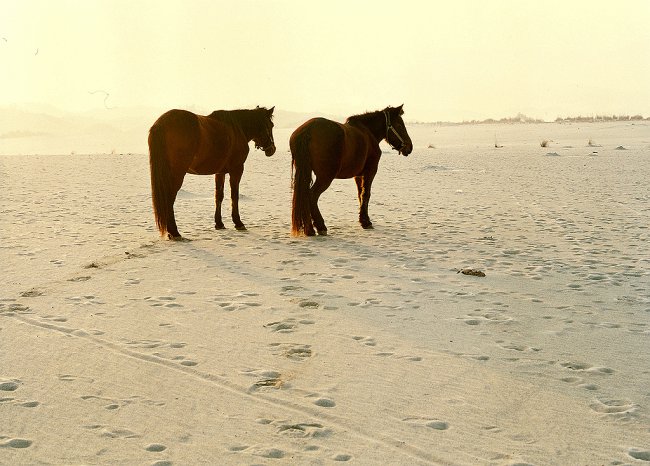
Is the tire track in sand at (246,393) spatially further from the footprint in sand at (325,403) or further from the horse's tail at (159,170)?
the horse's tail at (159,170)

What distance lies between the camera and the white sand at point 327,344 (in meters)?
3.48

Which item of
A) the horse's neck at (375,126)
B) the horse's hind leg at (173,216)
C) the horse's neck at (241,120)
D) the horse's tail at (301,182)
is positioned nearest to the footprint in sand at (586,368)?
the horse's tail at (301,182)

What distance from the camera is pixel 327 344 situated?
5.04 meters

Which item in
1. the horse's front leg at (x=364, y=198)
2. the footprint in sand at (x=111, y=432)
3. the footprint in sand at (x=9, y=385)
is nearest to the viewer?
the footprint in sand at (x=111, y=432)

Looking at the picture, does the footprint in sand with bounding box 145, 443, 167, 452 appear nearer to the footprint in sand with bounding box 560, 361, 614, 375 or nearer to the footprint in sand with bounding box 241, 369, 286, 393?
the footprint in sand with bounding box 241, 369, 286, 393

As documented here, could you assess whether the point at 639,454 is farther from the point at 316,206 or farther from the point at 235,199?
the point at 235,199

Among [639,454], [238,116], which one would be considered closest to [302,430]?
[639,454]

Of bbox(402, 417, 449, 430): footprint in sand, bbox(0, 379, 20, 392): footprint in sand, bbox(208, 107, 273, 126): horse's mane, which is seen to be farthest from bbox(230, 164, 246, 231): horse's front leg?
bbox(402, 417, 449, 430): footprint in sand

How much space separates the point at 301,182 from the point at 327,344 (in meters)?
4.83

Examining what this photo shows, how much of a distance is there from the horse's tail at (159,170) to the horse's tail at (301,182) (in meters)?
1.82

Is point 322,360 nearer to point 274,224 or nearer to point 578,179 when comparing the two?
point 274,224

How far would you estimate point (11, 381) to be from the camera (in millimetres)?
4203

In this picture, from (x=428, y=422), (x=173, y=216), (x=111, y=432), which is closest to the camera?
(x=111, y=432)

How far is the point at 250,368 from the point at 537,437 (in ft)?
6.35
